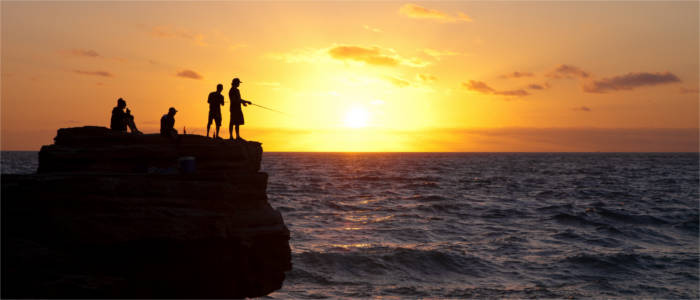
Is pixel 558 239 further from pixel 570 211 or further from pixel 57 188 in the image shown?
pixel 57 188

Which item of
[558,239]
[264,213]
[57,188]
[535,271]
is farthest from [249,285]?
[558,239]

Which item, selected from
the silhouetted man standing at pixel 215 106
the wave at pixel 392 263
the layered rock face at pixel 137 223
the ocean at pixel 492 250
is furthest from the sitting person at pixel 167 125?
the wave at pixel 392 263

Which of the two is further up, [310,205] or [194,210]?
[194,210]

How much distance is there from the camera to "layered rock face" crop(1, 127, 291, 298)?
11297mm

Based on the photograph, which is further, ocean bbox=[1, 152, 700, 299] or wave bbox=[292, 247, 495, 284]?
wave bbox=[292, 247, 495, 284]

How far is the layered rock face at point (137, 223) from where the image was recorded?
11297 millimetres

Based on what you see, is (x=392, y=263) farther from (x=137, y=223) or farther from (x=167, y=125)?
(x=137, y=223)

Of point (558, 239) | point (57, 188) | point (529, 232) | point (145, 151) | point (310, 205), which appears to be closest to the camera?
point (57, 188)

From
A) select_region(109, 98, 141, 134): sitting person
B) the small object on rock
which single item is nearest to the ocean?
the small object on rock

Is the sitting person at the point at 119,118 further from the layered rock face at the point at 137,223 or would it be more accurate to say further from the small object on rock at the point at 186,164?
the small object on rock at the point at 186,164

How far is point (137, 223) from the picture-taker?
463 inches

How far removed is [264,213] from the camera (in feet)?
46.8

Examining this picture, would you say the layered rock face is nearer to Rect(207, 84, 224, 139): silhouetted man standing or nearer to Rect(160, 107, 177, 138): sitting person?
Rect(160, 107, 177, 138): sitting person

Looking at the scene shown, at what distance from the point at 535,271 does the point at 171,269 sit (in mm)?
18777
